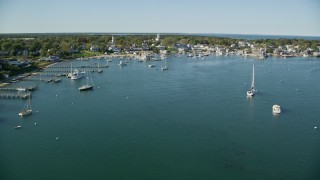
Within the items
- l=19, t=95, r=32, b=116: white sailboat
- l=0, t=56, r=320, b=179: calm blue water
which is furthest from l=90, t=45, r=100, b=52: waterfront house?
l=19, t=95, r=32, b=116: white sailboat

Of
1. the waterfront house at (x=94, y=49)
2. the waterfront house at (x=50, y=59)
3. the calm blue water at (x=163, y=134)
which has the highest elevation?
the waterfront house at (x=94, y=49)

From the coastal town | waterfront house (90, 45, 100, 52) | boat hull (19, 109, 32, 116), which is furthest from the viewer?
waterfront house (90, 45, 100, 52)

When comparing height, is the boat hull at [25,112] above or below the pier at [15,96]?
below

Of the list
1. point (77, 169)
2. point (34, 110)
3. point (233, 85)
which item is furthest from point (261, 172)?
point (233, 85)

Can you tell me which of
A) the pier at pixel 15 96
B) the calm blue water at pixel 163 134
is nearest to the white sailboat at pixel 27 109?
the calm blue water at pixel 163 134

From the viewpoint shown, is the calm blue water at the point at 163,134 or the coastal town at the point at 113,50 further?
the coastal town at the point at 113,50

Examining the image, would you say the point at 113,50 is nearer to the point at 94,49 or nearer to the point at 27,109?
the point at 94,49

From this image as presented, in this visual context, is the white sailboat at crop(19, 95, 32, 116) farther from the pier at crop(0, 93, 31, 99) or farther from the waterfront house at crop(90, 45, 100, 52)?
the waterfront house at crop(90, 45, 100, 52)

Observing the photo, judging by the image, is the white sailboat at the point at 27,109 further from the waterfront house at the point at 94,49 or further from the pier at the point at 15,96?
the waterfront house at the point at 94,49
